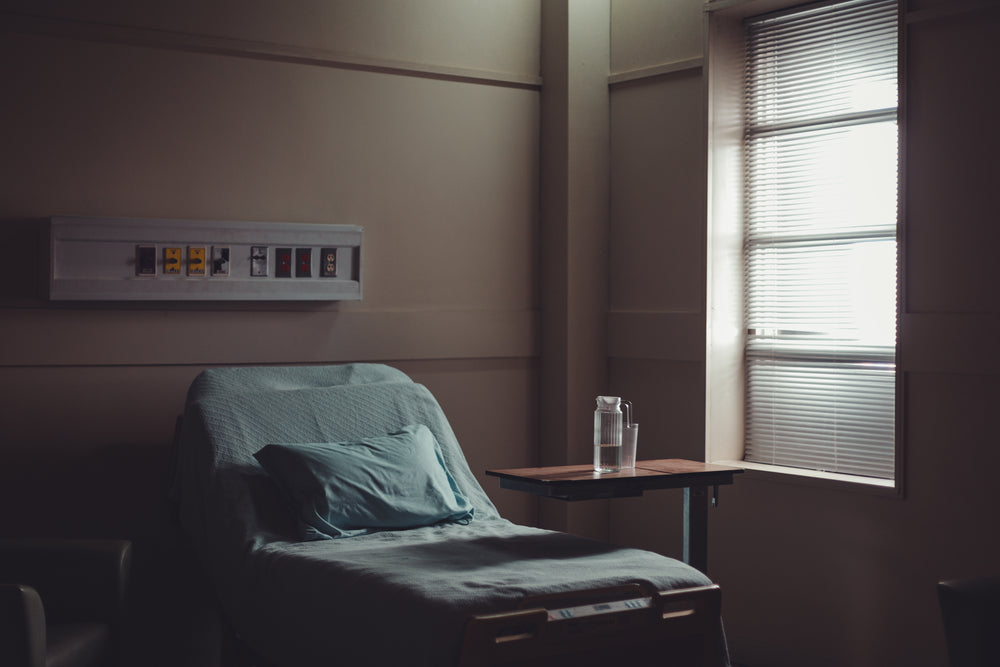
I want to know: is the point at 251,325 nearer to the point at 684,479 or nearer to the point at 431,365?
the point at 431,365

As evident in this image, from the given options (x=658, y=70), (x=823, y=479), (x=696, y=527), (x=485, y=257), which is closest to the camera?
(x=696, y=527)

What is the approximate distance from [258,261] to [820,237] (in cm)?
207

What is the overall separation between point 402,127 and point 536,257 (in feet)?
2.66

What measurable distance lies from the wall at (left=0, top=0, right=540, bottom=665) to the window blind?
3.15 ft

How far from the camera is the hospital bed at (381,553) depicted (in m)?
2.21

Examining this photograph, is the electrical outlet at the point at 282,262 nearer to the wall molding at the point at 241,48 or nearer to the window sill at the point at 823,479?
the wall molding at the point at 241,48

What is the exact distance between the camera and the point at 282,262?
A: 3682 mm

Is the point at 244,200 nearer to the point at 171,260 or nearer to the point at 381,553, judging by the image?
the point at 171,260

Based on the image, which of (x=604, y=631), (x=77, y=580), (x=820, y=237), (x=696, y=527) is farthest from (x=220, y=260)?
(x=820, y=237)

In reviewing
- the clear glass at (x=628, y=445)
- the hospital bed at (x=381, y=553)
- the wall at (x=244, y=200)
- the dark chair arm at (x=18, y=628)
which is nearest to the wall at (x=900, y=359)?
the wall at (x=244, y=200)

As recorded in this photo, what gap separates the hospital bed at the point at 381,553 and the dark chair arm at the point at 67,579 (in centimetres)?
29

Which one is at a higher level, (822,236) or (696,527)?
(822,236)

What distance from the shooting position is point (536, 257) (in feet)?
14.3

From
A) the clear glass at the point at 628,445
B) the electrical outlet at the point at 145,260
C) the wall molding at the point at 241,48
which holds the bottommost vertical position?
the clear glass at the point at 628,445
